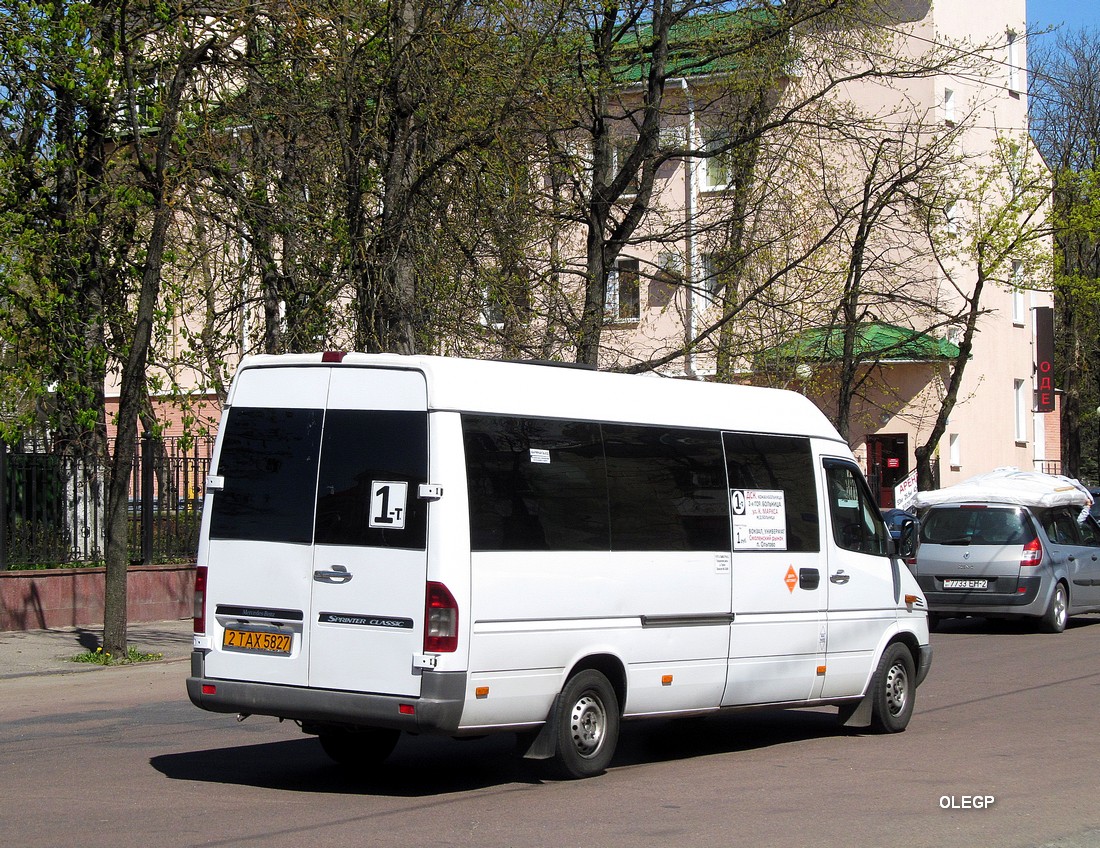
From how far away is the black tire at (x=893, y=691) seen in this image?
1084cm

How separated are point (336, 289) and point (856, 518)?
818 centimetres

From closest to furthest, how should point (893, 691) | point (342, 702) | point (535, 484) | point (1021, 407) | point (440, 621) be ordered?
point (440, 621), point (342, 702), point (535, 484), point (893, 691), point (1021, 407)

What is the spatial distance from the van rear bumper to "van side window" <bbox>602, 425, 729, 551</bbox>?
1.70 meters

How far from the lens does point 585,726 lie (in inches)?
336

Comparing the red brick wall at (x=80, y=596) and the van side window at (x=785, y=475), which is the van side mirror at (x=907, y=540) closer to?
the van side window at (x=785, y=475)

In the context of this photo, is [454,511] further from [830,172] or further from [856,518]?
[830,172]

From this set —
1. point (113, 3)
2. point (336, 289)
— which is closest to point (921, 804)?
point (336, 289)

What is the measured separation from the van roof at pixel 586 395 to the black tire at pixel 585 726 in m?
1.62

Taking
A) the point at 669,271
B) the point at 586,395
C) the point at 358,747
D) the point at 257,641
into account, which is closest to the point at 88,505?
the point at 669,271

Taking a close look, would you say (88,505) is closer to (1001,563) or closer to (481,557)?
(1001,563)

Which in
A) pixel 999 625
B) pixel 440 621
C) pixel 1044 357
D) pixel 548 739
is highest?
pixel 1044 357

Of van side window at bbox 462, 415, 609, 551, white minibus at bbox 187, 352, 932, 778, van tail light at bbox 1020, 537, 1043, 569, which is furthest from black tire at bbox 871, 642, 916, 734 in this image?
van tail light at bbox 1020, 537, 1043, 569

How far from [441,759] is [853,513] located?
367 cm

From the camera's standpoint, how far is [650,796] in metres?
8.14
